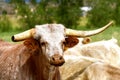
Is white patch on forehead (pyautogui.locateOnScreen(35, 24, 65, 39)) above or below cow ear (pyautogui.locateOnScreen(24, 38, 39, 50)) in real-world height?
above

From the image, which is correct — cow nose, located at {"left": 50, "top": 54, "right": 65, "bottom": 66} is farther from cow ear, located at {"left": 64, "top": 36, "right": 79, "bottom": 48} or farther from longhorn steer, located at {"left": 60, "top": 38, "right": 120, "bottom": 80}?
longhorn steer, located at {"left": 60, "top": 38, "right": 120, "bottom": 80}

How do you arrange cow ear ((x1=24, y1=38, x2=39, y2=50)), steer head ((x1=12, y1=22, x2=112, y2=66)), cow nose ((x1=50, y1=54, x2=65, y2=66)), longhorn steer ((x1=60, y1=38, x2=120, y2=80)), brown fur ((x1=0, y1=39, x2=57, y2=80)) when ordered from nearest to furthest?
1. cow nose ((x1=50, y1=54, x2=65, y2=66))
2. steer head ((x1=12, y1=22, x2=112, y2=66))
3. cow ear ((x1=24, y1=38, x2=39, y2=50))
4. brown fur ((x1=0, y1=39, x2=57, y2=80))
5. longhorn steer ((x1=60, y1=38, x2=120, y2=80))

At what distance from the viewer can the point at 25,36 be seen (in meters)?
7.97

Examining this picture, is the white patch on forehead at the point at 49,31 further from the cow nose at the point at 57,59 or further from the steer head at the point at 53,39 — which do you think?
the cow nose at the point at 57,59

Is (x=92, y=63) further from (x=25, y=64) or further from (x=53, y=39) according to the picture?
(x=53, y=39)

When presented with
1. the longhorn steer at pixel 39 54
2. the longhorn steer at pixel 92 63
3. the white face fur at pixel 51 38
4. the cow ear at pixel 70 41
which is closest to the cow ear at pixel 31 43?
the longhorn steer at pixel 39 54

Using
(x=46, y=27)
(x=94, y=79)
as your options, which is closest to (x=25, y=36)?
(x=46, y=27)

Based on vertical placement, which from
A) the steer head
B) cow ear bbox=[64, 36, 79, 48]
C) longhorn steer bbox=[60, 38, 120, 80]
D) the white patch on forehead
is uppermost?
the white patch on forehead

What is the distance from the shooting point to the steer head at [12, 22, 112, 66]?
7434 millimetres

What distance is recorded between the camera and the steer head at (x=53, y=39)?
7.43 m

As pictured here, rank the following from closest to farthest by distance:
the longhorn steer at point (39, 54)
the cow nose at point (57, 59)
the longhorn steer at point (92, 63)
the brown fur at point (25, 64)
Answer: the cow nose at point (57, 59) → the longhorn steer at point (39, 54) → the brown fur at point (25, 64) → the longhorn steer at point (92, 63)

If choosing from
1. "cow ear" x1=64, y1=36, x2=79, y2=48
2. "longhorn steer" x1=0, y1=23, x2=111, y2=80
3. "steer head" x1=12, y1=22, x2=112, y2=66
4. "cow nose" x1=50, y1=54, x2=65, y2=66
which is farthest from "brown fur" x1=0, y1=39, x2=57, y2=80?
"cow nose" x1=50, y1=54, x2=65, y2=66

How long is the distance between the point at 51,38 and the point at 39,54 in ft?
1.83

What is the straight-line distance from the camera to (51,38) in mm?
7680
